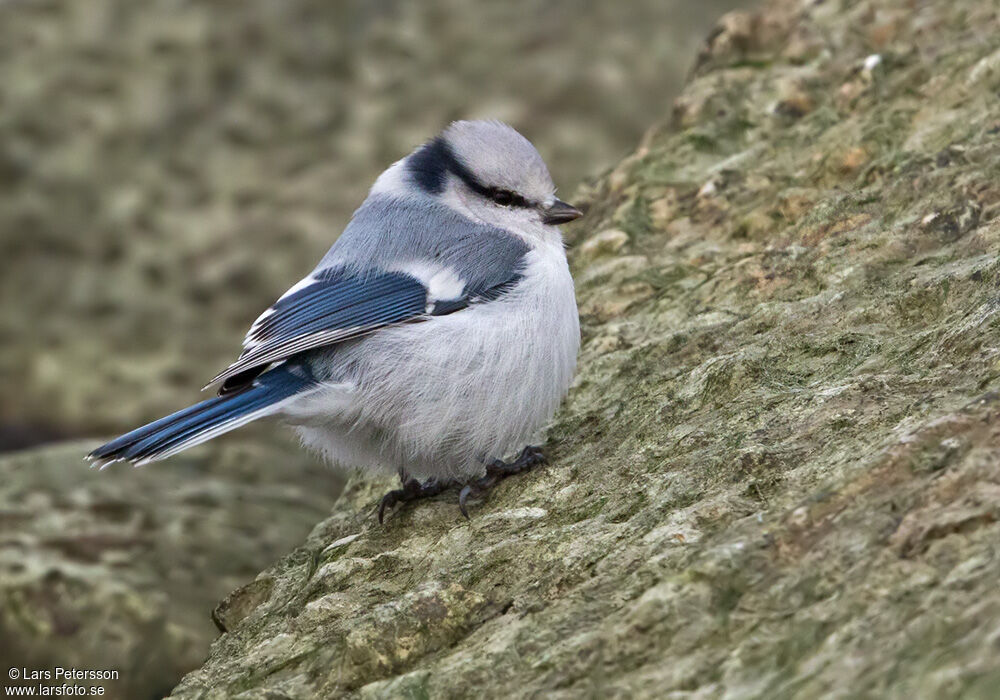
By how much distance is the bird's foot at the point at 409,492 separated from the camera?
4098 mm

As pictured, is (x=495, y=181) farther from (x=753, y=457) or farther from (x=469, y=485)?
(x=753, y=457)

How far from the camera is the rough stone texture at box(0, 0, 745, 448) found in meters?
7.82

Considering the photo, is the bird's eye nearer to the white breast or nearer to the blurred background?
the white breast

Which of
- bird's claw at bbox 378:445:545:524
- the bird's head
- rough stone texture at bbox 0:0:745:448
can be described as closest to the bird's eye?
the bird's head

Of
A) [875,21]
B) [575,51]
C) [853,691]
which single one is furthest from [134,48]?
[853,691]

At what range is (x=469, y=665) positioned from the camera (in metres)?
2.83

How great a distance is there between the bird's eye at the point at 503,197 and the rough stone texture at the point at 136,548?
2129mm

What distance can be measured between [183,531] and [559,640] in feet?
11.5

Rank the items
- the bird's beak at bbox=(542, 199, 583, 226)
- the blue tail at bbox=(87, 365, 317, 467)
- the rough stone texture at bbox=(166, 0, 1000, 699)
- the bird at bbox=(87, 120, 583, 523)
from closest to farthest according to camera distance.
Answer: the rough stone texture at bbox=(166, 0, 1000, 699) < the blue tail at bbox=(87, 365, 317, 467) < the bird at bbox=(87, 120, 583, 523) < the bird's beak at bbox=(542, 199, 583, 226)

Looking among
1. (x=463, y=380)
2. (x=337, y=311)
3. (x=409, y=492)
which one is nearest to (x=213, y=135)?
(x=337, y=311)

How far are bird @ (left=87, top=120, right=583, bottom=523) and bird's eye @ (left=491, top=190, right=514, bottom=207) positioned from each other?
0.18 m

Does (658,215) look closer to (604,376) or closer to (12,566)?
(604,376)

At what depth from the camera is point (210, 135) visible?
8180 mm

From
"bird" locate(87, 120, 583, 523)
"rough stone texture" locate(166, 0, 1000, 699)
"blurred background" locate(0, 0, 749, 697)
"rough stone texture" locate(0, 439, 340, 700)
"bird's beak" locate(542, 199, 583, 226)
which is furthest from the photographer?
"blurred background" locate(0, 0, 749, 697)
